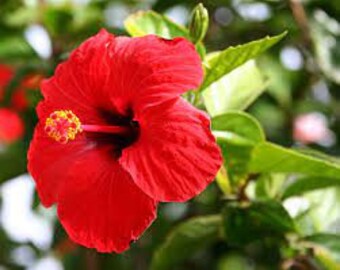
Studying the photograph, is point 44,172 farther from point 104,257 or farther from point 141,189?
point 104,257

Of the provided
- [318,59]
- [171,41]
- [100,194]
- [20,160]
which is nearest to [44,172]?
[100,194]

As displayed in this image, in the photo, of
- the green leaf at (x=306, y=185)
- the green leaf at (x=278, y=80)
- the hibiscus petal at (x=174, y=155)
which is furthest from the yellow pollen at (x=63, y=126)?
the green leaf at (x=278, y=80)

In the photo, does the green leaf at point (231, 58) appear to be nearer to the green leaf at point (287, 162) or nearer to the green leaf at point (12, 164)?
the green leaf at point (287, 162)

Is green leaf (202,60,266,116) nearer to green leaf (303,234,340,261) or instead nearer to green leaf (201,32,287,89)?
green leaf (201,32,287,89)

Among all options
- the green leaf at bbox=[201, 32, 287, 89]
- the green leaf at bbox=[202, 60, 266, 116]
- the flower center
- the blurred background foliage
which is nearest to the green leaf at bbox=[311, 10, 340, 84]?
the blurred background foliage

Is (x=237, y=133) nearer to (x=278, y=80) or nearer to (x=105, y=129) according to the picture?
(x=105, y=129)

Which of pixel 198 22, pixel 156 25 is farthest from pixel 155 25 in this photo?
pixel 198 22
